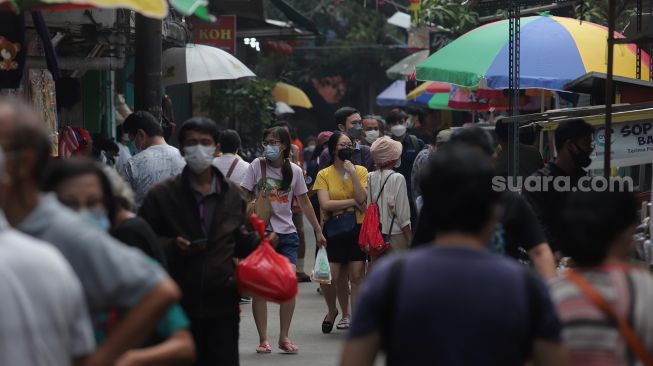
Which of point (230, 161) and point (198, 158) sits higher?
point (198, 158)

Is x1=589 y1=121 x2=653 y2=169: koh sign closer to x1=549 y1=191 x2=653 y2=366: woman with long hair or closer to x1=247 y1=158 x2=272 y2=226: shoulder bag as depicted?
x1=247 y1=158 x2=272 y2=226: shoulder bag

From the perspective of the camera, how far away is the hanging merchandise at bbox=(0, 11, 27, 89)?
8609 millimetres

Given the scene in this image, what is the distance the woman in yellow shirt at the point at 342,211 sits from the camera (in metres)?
11.3

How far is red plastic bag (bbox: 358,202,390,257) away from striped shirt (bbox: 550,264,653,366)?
6865 mm

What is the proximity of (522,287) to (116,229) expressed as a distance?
2228mm

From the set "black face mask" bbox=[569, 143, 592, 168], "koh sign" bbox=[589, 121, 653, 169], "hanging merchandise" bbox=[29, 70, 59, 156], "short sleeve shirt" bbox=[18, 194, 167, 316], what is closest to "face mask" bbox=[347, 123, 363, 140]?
"hanging merchandise" bbox=[29, 70, 59, 156]

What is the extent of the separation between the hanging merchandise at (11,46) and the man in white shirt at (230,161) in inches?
152

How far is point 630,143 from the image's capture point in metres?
9.11

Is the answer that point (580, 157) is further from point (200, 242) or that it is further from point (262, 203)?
point (262, 203)

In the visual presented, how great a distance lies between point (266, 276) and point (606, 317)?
3.04m

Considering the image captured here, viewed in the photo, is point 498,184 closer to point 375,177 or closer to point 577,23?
point 375,177

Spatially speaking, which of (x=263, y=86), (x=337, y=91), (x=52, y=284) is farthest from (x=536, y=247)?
(x=337, y=91)

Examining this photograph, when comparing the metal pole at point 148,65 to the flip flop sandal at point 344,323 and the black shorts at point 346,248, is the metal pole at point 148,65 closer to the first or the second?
the black shorts at point 346,248

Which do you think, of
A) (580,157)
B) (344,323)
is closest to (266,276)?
(580,157)
